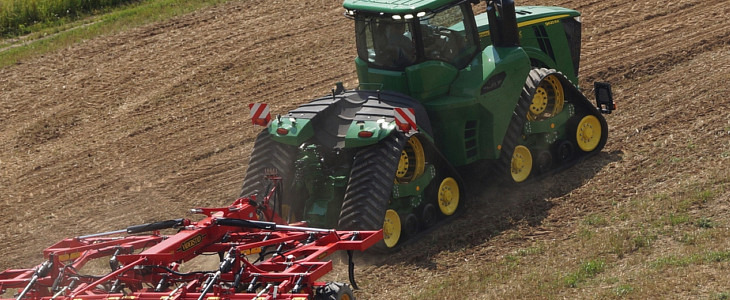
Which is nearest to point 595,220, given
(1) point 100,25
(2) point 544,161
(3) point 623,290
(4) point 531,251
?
(4) point 531,251

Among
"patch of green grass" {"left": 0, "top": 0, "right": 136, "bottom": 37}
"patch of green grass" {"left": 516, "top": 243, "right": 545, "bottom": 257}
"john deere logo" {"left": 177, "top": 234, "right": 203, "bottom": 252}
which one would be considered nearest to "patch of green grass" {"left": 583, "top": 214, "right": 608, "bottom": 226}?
"patch of green grass" {"left": 516, "top": 243, "right": 545, "bottom": 257}

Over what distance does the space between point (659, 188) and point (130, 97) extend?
10350 mm

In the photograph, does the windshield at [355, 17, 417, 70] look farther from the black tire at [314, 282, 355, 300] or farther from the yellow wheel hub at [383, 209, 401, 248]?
the black tire at [314, 282, 355, 300]

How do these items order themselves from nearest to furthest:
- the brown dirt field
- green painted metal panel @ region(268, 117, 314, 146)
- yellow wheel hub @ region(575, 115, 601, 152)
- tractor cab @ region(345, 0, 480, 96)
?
green painted metal panel @ region(268, 117, 314, 146) < tractor cab @ region(345, 0, 480, 96) < the brown dirt field < yellow wheel hub @ region(575, 115, 601, 152)

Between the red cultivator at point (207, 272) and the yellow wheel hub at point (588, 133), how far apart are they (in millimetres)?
5125

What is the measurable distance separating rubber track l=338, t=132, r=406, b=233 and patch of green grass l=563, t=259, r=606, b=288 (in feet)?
6.96

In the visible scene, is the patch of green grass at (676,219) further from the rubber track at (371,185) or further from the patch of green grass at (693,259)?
the rubber track at (371,185)

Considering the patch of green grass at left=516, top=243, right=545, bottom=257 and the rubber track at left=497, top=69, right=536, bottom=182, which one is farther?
the rubber track at left=497, top=69, right=536, bottom=182

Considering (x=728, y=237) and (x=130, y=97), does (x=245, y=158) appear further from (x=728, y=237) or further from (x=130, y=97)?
(x=728, y=237)

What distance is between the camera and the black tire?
30.8ft

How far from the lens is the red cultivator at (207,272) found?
30.3ft

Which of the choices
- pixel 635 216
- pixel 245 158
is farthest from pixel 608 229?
pixel 245 158

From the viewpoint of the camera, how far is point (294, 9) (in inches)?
938

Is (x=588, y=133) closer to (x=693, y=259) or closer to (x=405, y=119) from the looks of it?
(x=405, y=119)
